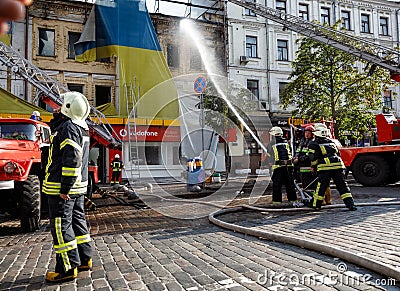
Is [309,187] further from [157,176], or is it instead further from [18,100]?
[18,100]

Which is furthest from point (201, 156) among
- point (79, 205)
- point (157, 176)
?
point (79, 205)

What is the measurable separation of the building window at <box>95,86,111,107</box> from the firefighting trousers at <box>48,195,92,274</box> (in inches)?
711

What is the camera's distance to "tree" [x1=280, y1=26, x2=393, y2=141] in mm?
17344

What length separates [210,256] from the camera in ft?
13.2

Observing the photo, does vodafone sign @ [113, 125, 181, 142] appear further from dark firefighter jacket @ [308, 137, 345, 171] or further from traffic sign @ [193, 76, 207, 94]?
dark firefighter jacket @ [308, 137, 345, 171]

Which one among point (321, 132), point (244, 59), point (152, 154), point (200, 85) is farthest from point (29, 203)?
point (244, 59)

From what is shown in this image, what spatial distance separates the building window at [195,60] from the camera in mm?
22666

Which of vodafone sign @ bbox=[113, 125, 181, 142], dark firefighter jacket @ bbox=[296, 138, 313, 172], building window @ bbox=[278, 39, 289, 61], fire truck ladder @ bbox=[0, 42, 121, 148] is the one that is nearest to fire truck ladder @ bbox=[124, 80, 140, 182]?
vodafone sign @ bbox=[113, 125, 181, 142]

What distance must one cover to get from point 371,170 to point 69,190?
10817mm

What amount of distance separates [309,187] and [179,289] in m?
6.63

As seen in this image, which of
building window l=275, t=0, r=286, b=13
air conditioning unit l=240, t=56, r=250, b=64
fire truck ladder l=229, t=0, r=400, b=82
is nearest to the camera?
fire truck ladder l=229, t=0, r=400, b=82

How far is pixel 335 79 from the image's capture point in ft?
57.4

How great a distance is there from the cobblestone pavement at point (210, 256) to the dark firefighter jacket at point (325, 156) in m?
0.93

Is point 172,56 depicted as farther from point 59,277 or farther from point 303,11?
point 59,277
